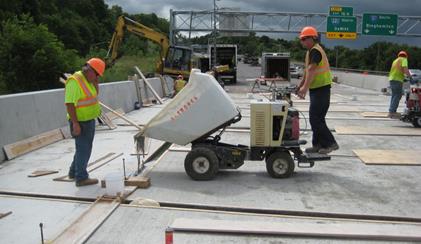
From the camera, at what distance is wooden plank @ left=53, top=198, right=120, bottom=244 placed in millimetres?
5090

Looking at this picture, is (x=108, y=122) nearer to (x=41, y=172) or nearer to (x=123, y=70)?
(x=41, y=172)

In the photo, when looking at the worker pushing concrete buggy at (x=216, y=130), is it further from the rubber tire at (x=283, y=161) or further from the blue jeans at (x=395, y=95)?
the blue jeans at (x=395, y=95)

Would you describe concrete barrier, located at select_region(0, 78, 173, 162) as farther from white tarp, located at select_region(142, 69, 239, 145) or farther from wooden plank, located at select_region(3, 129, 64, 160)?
white tarp, located at select_region(142, 69, 239, 145)

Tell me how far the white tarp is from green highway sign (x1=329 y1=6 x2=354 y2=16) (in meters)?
42.3

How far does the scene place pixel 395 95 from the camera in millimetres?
14414

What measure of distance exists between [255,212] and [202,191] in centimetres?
108

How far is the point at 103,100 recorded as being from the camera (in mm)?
14266

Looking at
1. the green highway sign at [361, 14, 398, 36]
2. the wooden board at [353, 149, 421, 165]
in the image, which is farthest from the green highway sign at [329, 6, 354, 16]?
the wooden board at [353, 149, 421, 165]

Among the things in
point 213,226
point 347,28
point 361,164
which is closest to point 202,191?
point 213,226

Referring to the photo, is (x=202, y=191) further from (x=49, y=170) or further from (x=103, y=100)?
(x=103, y=100)

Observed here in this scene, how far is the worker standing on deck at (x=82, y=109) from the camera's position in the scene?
693 cm

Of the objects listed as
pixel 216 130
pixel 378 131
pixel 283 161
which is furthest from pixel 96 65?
pixel 378 131

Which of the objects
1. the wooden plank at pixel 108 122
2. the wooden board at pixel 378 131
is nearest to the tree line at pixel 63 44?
the wooden plank at pixel 108 122

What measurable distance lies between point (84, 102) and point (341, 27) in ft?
144
